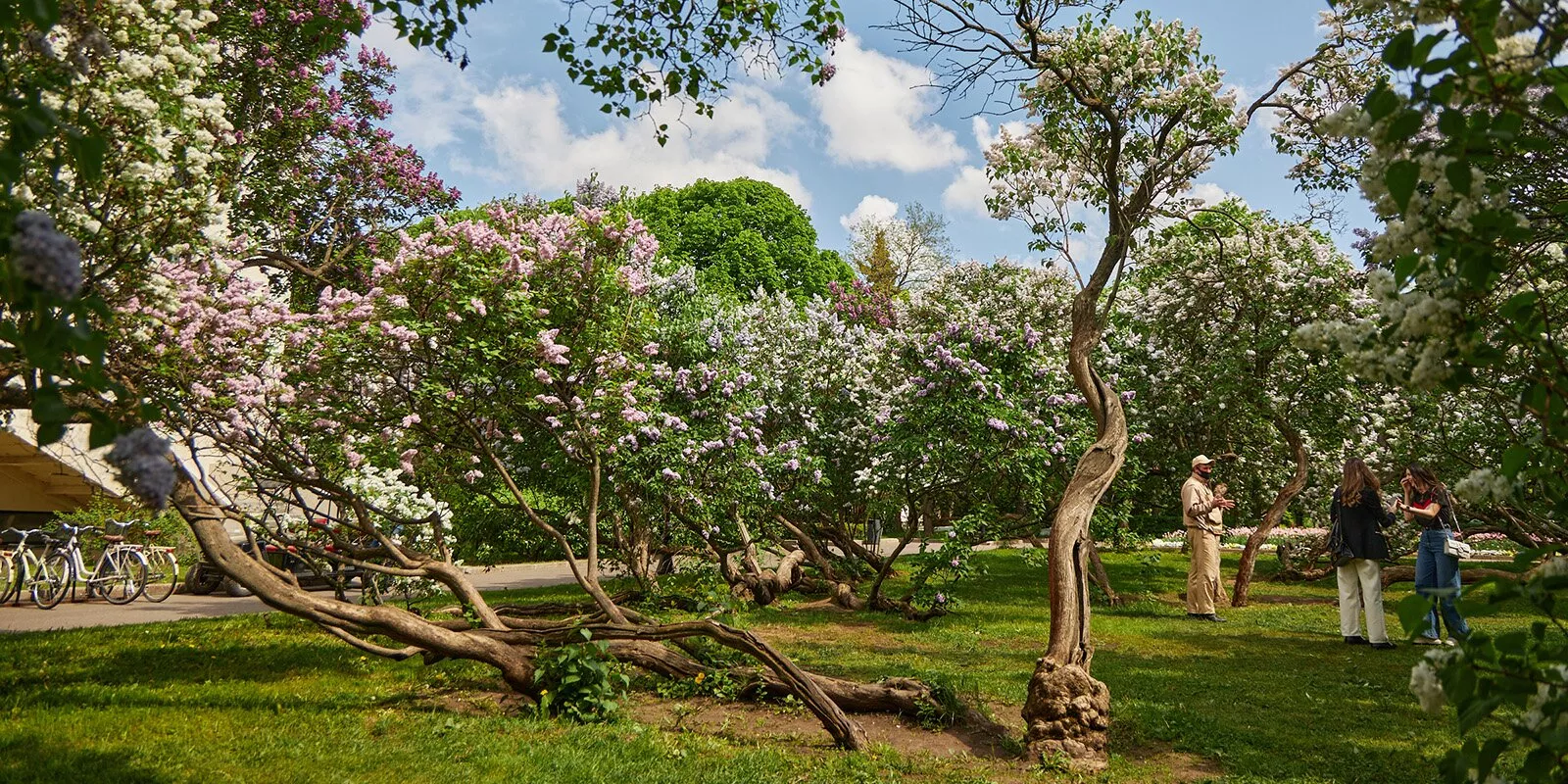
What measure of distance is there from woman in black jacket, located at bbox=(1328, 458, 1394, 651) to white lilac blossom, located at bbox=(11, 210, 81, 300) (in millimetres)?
10758

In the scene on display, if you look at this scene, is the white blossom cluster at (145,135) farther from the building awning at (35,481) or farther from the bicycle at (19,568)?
the building awning at (35,481)

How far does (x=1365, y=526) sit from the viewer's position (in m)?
9.52

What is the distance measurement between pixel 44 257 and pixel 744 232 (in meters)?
33.8

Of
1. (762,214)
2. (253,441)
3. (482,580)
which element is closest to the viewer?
(253,441)

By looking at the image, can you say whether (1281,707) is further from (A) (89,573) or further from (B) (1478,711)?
(A) (89,573)

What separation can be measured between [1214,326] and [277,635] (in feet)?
43.3

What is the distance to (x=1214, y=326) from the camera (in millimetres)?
14164

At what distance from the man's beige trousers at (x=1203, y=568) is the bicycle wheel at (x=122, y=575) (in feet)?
45.6

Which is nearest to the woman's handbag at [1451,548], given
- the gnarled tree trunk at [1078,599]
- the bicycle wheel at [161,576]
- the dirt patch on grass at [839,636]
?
the gnarled tree trunk at [1078,599]

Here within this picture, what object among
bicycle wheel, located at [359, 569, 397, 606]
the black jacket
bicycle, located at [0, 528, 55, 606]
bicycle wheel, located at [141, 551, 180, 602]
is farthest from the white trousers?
bicycle, located at [0, 528, 55, 606]

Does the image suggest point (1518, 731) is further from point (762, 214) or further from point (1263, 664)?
point (762, 214)

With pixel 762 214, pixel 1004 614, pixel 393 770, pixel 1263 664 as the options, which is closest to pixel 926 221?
pixel 762 214

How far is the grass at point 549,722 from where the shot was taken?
16.8 ft

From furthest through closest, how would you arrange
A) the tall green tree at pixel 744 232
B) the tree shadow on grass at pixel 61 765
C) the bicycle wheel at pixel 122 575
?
the tall green tree at pixel 744 232 → the bicycle wheel at pixel 122 575 → the tree shadow on grass at pixel 61 765
